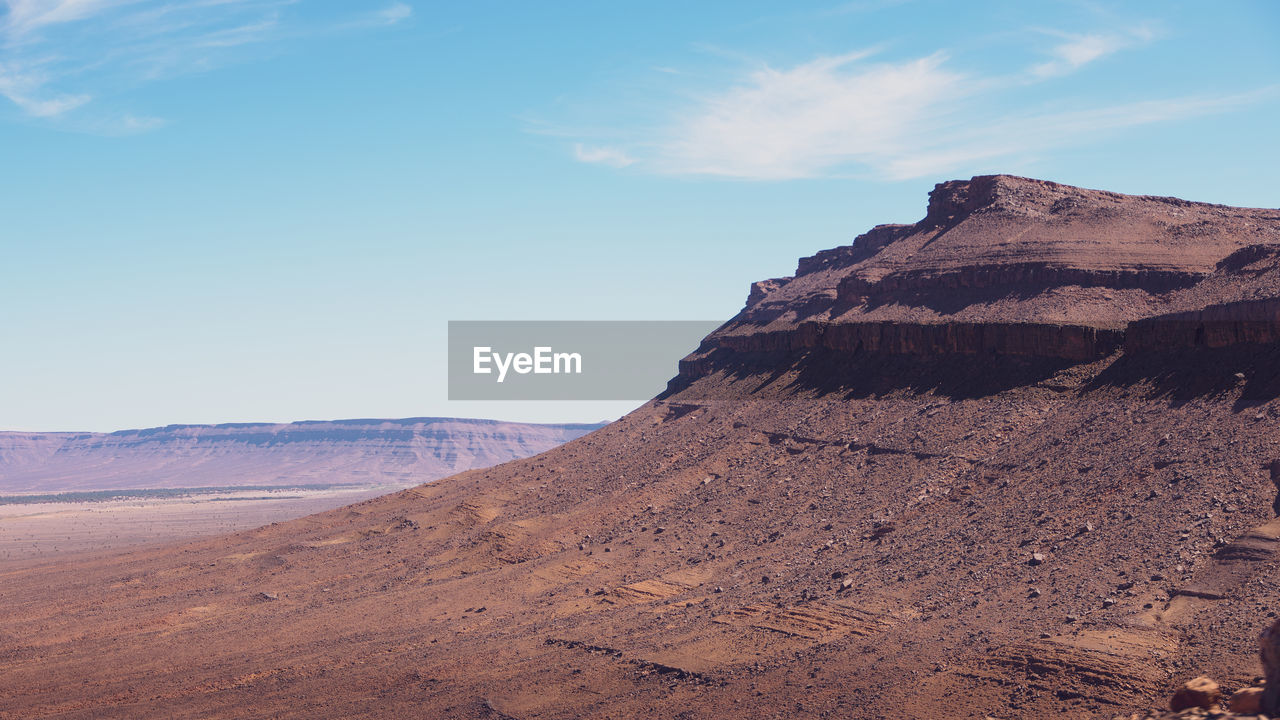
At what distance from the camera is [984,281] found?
58281 mm

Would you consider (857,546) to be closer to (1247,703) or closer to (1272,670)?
(1247,703)

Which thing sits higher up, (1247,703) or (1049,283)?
(1049,283)

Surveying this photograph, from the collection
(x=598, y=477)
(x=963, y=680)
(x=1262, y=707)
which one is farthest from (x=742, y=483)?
(x=1262, y=707)

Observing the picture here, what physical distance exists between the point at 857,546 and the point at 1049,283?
2247cm

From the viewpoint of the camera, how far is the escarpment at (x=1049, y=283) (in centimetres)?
4544

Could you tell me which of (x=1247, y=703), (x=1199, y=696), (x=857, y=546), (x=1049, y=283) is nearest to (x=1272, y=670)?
(x=1247, y=703)

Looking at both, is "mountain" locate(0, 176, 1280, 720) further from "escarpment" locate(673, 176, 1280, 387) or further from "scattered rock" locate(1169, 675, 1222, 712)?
"scattered rock" locate(1169, 675, 1222, 712)

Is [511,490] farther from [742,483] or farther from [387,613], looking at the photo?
[387,613]

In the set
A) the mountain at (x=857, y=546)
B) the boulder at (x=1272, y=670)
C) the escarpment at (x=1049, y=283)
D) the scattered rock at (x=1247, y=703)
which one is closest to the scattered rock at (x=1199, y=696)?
the scattered rock at (x=1247, y=703)

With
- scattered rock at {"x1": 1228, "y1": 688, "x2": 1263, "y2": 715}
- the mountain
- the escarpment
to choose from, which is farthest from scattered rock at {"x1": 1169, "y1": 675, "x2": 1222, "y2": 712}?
the escarpment

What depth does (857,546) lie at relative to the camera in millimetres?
38906

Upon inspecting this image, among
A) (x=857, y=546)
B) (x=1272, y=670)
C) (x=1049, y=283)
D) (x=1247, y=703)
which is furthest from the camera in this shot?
(x=1049, y=283)

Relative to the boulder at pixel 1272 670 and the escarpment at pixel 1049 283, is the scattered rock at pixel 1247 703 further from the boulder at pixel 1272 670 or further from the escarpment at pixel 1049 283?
the escarpment at pixel 1049 283

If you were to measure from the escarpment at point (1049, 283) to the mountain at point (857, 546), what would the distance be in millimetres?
193
